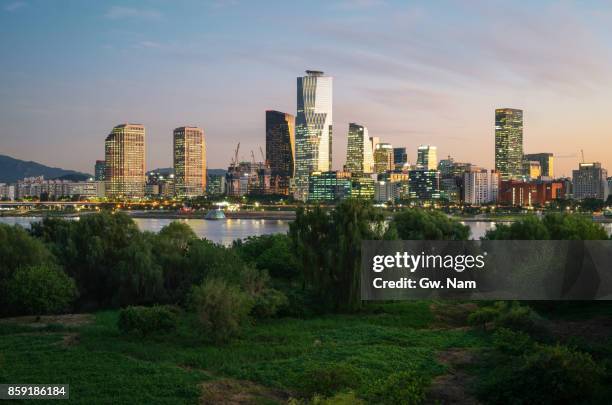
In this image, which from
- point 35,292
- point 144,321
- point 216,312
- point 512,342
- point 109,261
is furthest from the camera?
point 109,261

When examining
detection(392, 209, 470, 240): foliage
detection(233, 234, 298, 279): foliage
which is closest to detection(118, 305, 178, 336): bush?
detection(233, 234, 298, 279): foliage

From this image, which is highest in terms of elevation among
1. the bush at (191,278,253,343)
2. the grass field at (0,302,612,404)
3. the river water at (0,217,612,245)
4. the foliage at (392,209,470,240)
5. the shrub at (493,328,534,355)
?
the foliage at (392,209,470,240)

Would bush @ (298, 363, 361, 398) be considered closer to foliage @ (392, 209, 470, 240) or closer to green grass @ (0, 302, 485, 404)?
green grass @ (0, 302, 485, 404)

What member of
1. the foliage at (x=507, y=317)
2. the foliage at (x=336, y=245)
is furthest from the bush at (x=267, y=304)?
the foliage at (x=507, y=317)

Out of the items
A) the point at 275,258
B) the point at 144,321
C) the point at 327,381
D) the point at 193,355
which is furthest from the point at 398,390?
the point at 275,258

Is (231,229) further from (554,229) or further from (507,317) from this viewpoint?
(507,317)

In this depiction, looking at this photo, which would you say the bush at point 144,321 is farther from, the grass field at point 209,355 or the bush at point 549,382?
the bush at point 549,382
